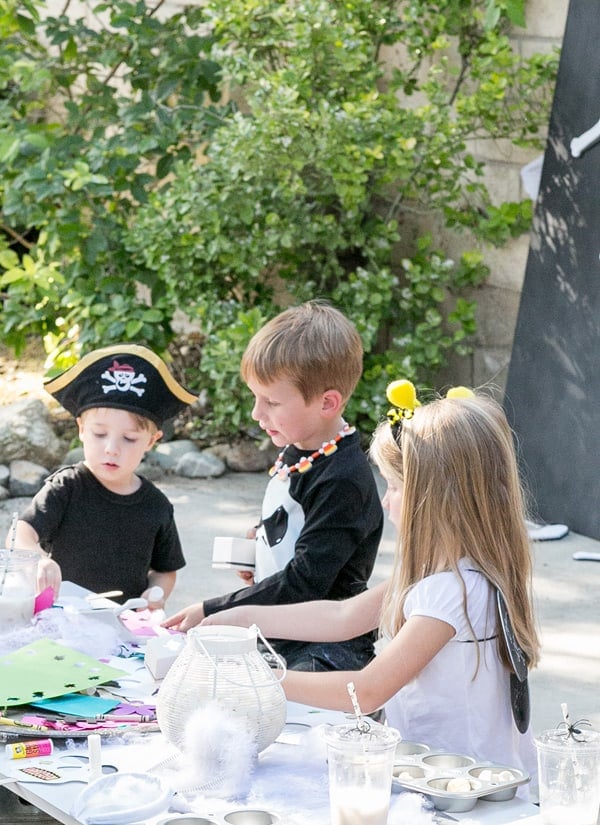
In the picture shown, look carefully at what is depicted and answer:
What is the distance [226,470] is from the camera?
257 inches

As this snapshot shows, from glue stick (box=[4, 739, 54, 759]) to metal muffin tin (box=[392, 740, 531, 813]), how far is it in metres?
0.50

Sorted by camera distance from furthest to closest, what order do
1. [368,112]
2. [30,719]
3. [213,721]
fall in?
[368,112], [30,719], [213,721]

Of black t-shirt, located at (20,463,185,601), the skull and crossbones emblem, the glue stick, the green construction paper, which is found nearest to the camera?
the glue stick

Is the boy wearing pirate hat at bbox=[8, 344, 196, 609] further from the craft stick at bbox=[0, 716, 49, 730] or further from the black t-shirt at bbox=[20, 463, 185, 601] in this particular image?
the craft stick at bbox=[0, 716, 49, 730]

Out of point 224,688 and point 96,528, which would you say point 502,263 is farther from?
point 224,688

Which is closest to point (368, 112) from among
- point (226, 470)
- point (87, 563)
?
point (226, 470)

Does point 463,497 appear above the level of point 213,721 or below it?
above

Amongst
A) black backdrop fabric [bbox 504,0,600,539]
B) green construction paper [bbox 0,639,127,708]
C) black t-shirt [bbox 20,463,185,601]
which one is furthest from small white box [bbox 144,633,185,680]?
black backdrop fabric [bbox 504,0,600,539]

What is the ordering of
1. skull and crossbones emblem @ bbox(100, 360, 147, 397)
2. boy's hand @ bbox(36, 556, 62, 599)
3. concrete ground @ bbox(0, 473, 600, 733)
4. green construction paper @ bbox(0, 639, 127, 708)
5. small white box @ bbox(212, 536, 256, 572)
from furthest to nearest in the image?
concrete ground @ bbox(0, 473, 600, 733), skull and crossbones emblem @ bbox(100, 360, 147, 397), small white box @ bbox(212, 536, 256, 572), boy's hand @ bbox(36, 556, 62, 599), green construction paper @ bbox(0, 639, 127, 708)

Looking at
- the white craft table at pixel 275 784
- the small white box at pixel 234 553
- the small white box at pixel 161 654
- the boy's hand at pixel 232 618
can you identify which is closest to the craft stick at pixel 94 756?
the white craft table at pixel 275 784

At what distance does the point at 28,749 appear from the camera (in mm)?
1890

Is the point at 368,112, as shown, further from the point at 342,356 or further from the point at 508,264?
the point at 342,356

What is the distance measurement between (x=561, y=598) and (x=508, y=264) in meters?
2.04

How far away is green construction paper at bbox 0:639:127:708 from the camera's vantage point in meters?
A: 2.06
